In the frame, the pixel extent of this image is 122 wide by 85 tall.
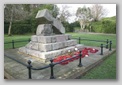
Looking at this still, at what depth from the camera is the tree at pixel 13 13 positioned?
374 cm

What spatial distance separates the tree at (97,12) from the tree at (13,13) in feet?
6.45

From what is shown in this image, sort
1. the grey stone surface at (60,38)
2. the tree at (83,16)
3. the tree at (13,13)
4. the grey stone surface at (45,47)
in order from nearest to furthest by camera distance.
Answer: the tree at (13,13) < the tree at (83,16) < the grey stone surface at (45,47) < the grey stone surface at (60,38)

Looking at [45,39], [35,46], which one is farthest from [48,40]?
[35,46]

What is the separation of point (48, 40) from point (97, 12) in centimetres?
167

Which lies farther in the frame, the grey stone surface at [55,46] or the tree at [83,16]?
the grey stone surface at [55,46]

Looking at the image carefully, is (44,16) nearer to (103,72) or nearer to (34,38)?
(34,38)

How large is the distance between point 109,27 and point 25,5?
2502 millimetres

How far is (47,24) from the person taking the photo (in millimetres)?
4582

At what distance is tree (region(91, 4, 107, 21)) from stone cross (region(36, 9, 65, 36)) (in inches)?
51.0

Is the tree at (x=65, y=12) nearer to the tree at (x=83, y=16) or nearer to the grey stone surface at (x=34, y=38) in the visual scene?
the tree at (x=83, y=16)

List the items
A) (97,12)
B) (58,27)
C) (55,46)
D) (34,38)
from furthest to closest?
(58,27) → (34,38) → (55,46) → (97,12)

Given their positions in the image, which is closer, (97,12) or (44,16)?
(97,12)

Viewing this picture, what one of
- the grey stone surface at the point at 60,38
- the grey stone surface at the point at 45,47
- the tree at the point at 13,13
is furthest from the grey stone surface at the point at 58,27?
the tree at the point at 13,13

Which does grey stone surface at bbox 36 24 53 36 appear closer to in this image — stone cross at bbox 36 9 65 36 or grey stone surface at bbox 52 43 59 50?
stone cross at bbox 36 9 65 36
